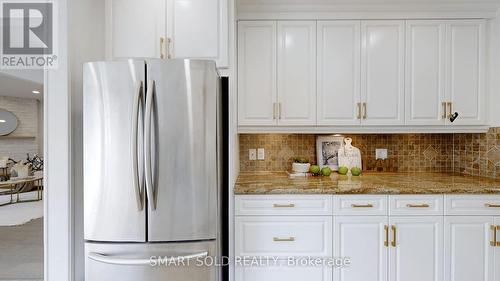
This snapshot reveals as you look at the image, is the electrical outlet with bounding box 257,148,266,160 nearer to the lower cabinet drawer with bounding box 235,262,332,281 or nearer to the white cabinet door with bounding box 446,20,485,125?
the lower cabinet drawer with bounding box 235,262,332,281

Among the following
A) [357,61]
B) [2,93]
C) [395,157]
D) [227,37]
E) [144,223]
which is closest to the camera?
[144,223]

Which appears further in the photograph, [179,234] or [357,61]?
[357,61]

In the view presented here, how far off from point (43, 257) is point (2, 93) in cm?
102

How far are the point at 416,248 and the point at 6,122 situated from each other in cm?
277

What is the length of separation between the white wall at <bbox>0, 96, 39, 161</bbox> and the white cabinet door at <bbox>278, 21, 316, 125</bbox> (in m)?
1.67

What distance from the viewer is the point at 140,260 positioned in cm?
158

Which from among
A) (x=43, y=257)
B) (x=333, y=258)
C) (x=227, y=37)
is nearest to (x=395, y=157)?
(x=333, y=258)

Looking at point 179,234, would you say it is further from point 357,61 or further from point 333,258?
point 357,61

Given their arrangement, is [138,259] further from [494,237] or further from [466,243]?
[494,237]

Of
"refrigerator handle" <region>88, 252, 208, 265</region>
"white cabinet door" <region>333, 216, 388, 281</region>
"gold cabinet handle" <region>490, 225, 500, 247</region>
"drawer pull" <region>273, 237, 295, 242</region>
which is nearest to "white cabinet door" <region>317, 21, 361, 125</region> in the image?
"white cabinet door" <region>333, 216, 388, 281</region>

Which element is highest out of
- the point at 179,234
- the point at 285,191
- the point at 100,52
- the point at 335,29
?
the point at 335,29

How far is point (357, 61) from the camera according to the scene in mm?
2395

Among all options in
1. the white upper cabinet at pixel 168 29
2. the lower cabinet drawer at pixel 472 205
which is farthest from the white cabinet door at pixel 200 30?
the lower cabinet drawer at pixel 472 205

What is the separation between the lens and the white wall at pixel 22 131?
67.9 inches
